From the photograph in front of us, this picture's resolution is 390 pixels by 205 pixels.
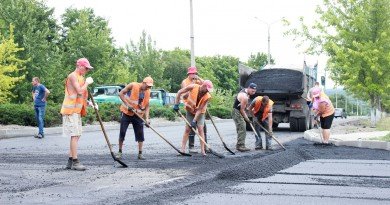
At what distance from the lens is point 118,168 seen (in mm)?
9539

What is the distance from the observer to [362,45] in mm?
26344

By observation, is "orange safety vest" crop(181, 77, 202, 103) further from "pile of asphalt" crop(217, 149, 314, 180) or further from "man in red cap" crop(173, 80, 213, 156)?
"pile of asphalt" crop(217, 149, 314, 180)

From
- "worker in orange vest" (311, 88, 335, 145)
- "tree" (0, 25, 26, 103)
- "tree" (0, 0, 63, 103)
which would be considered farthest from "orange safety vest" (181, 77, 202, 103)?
"tree" (0, 0, 63, 103)

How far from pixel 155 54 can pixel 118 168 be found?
150ft

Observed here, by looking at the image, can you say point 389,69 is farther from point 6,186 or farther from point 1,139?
point 6,186

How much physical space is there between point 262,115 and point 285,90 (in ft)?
21.8

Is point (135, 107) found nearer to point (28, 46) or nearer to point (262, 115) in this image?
point (262, 115)

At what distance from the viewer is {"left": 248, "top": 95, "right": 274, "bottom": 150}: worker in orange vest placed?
14.4 m

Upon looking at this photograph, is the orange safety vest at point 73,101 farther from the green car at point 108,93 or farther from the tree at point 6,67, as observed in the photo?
the green car at point 108,93

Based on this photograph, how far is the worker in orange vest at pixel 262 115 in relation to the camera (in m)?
14.4

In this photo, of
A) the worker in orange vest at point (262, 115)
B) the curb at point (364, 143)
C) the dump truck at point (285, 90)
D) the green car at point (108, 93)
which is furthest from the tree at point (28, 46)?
the curb at point (364, 143)

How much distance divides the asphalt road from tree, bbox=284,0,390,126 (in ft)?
44.6

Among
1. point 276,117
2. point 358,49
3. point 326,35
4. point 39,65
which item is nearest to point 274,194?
point 276,117

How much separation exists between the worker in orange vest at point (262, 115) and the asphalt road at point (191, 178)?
1.15m
